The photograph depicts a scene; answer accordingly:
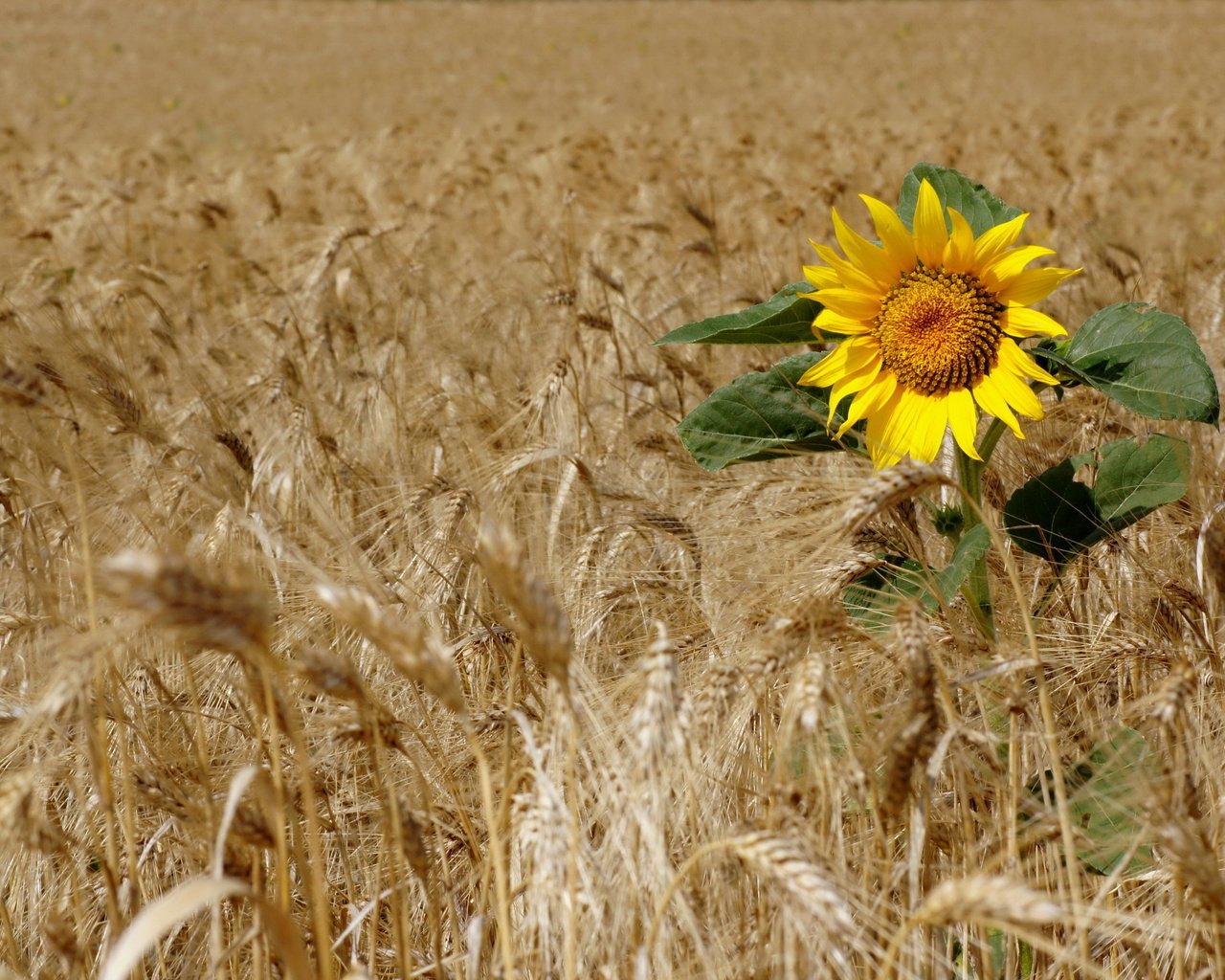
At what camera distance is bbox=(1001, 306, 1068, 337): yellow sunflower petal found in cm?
138

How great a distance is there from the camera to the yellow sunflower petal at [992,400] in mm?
1383

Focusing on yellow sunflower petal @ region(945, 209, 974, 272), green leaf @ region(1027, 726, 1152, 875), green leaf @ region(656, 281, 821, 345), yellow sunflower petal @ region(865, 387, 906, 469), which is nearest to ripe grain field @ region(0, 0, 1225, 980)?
green leaf @ region(1027, 726, 1152, 875)

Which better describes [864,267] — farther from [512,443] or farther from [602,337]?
[602,337]

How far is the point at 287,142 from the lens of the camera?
10109 millimetres

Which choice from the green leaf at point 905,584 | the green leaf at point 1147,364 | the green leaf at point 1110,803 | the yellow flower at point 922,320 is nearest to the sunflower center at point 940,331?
the yellow flower at point 922,320

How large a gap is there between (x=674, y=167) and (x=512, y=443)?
16.0ft

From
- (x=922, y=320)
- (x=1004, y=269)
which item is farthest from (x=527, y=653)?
(x=1004, y=269)

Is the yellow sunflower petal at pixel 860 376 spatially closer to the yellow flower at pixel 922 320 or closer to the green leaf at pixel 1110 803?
the yellow flower at pixel 922 320

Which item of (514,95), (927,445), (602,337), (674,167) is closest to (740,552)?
(927,445)

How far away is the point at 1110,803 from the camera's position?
52.4 inches

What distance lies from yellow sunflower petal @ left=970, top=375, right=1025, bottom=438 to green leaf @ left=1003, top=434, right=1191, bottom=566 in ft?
0.48

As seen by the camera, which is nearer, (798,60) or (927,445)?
(927,445)

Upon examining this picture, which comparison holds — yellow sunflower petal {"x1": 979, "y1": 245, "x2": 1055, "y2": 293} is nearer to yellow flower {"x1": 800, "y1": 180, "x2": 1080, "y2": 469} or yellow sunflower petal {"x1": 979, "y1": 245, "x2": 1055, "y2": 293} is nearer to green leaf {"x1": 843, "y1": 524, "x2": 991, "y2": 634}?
yellow flower {"x1": 800, "y1": 180, "x2": 1080, "y2": 469}

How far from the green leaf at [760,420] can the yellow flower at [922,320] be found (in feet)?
0.24
